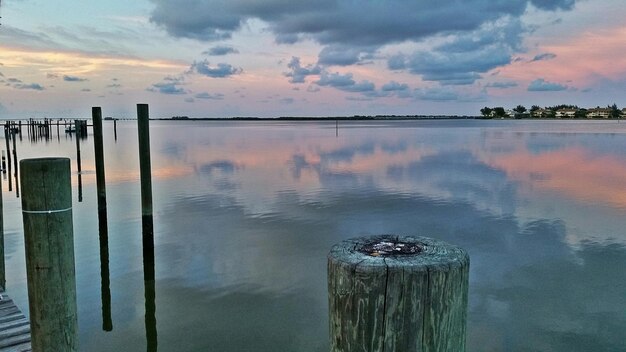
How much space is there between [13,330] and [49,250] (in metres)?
3.70

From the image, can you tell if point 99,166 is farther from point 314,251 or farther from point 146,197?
point 314,251

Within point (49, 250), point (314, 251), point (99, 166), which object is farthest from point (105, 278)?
point (49, 250)

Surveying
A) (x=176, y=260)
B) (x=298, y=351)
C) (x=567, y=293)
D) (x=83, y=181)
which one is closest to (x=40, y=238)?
(x=298, y=351)

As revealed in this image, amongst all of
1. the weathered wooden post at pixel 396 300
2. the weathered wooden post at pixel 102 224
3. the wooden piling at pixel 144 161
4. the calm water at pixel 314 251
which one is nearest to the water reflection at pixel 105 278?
the weathered wooden post at pixel 102 224

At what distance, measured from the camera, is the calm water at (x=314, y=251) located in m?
8.55

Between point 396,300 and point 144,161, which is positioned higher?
point 396,300

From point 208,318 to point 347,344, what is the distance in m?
7.65

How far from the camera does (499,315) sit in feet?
29.6

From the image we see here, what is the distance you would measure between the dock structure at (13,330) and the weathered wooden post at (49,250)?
2694 millimetres

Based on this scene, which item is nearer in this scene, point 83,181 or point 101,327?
point 101,327

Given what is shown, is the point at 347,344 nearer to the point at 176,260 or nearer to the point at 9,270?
the point at 176,260

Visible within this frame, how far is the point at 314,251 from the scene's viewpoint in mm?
12977

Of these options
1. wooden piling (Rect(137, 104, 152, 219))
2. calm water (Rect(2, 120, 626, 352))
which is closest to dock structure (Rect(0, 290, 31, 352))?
calm water (Rect(2, 120, 626, 352))

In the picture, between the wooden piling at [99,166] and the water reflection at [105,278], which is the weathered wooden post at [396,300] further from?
the wooden piling at [99,166]
